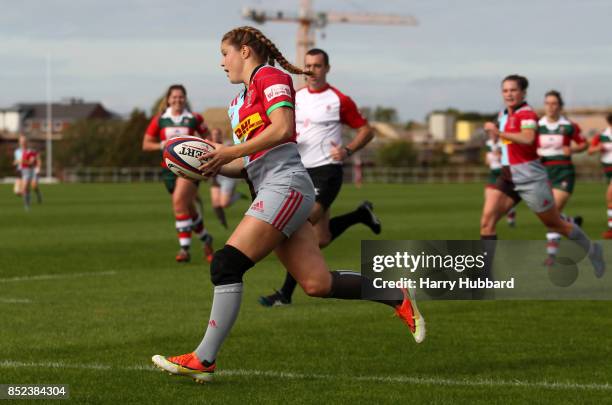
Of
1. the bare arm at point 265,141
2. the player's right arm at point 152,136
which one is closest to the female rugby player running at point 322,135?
the bare arm at point 265,141

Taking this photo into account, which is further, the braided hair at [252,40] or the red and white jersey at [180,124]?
the red and white jersey at [180,124]

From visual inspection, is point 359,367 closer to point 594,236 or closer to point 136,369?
point 136,369

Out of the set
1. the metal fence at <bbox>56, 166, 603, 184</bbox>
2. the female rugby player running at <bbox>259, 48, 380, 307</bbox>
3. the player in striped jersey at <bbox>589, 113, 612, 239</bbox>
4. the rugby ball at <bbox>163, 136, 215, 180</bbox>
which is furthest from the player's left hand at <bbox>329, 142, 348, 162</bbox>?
the metal fence at <bbox>56, 166, 603, 184</bbox>

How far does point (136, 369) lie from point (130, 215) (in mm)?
22269

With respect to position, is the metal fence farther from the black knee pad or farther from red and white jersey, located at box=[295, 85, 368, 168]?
the black knee pad

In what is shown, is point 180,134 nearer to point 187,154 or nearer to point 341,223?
point 341,223

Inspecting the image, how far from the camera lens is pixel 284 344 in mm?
8172

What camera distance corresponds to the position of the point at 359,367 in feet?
23.7

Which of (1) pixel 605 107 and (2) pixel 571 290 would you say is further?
(1) pixel 605 107

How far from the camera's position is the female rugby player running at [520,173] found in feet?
38.1

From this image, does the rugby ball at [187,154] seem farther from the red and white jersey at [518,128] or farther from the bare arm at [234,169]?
the red and white jersey at [518,128]

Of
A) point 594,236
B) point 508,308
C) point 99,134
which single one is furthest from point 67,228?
point 99,134

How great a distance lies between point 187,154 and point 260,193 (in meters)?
0.57

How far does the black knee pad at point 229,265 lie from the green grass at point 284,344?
64cm
